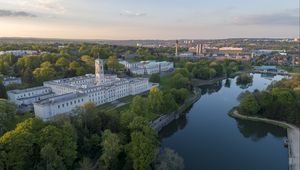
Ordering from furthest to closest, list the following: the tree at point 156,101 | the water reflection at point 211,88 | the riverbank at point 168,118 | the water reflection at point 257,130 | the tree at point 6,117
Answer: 1. the water reflection at point 211,88
2. the tree at point 156,101
3. the riverbank at point 168,118
4. the water reflection at point 257,130
5. the tree at point 6,117

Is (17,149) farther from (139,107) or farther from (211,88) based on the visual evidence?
(211,88)

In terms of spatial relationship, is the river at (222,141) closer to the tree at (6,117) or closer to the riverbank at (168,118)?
the riverbank at (168,118)

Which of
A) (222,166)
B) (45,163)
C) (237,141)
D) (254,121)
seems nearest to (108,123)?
(45,163)

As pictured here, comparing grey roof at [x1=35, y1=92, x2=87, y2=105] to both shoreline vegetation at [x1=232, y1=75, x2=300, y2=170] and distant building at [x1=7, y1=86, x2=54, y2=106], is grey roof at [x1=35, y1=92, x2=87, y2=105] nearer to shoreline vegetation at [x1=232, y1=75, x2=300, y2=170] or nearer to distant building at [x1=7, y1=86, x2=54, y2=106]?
distant building at [x1=7, y1=86, x2=54, y2=106]

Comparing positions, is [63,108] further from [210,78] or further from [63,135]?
[210,78]

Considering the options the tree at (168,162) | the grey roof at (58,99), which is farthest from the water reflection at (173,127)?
the grey roof at (58,99)

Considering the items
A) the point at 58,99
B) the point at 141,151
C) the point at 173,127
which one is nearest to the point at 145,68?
the point at 173,127

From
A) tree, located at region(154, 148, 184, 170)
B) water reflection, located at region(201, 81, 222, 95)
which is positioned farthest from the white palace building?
tree, located at region(154, 148, 184, 170)
